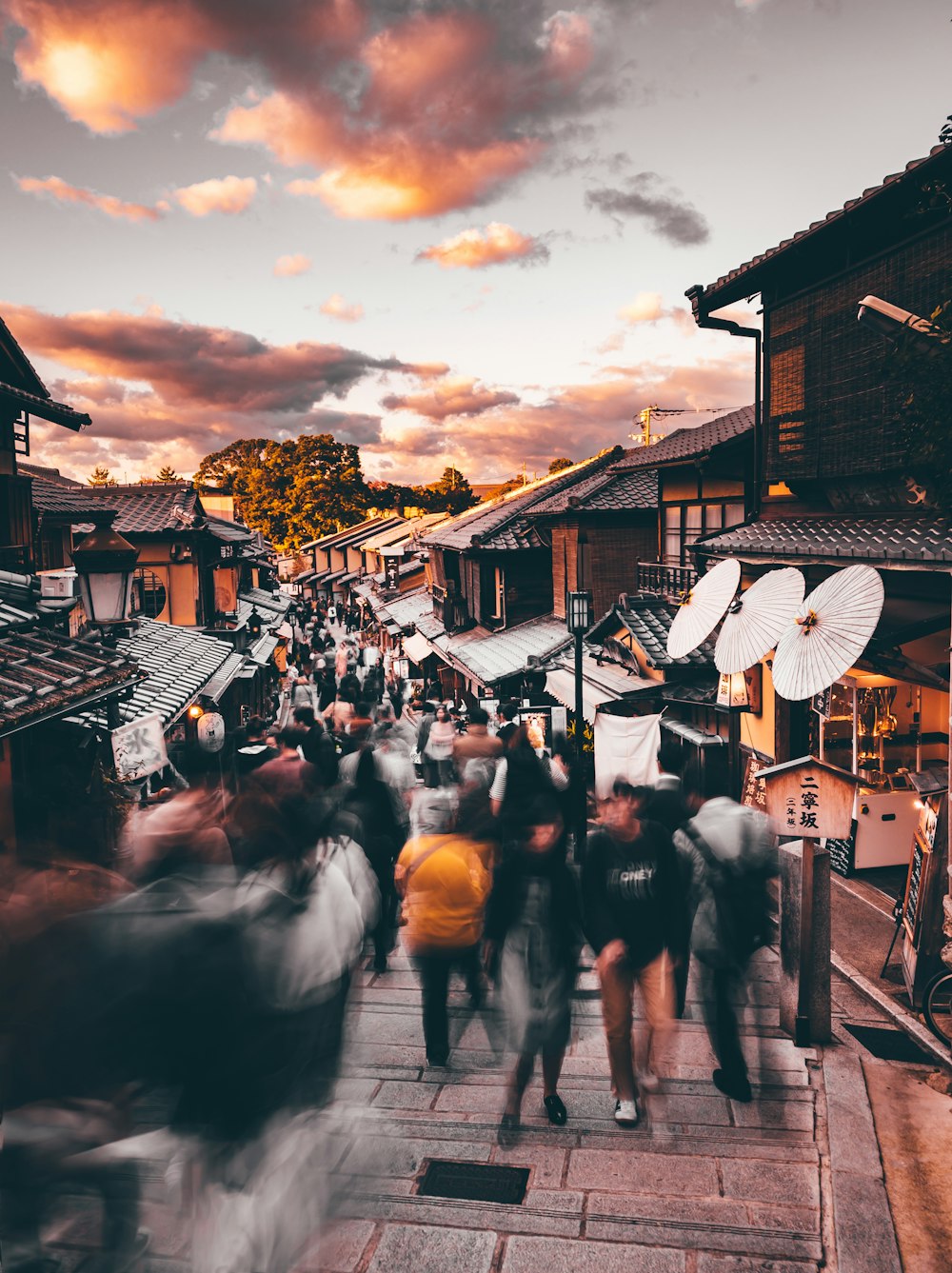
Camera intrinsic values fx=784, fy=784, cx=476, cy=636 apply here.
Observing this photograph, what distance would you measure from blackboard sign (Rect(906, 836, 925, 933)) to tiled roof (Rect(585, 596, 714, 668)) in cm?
580

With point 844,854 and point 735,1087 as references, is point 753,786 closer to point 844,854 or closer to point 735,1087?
point 844,854

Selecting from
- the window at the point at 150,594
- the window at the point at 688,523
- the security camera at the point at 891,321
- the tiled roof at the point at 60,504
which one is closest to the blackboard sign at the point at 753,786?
the window at the point at 688,523

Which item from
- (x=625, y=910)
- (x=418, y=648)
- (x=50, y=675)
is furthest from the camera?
(x=418, y=648)

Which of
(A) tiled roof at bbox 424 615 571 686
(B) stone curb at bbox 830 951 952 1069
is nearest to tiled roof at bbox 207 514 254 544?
(A) tiled roof at bbox 424 615 571 686

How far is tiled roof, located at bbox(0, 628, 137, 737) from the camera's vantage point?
675 cm

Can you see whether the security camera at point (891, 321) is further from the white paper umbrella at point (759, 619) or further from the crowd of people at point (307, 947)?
the crowd of people at point (307, 947)

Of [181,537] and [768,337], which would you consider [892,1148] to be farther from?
[181,537]

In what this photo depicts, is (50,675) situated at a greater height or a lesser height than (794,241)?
lesser

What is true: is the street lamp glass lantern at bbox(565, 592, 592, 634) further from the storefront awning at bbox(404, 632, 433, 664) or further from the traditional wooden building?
the storefront awning at bbox(404, 632, 433, 664)

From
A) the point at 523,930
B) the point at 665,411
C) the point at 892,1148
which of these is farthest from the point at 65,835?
the point at 665,411

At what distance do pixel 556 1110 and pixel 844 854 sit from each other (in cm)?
729

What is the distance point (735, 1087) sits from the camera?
577cm

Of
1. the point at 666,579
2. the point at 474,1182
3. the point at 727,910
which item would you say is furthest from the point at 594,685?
the point at 474,1182

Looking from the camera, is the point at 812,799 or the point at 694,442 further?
the point at 694,442
